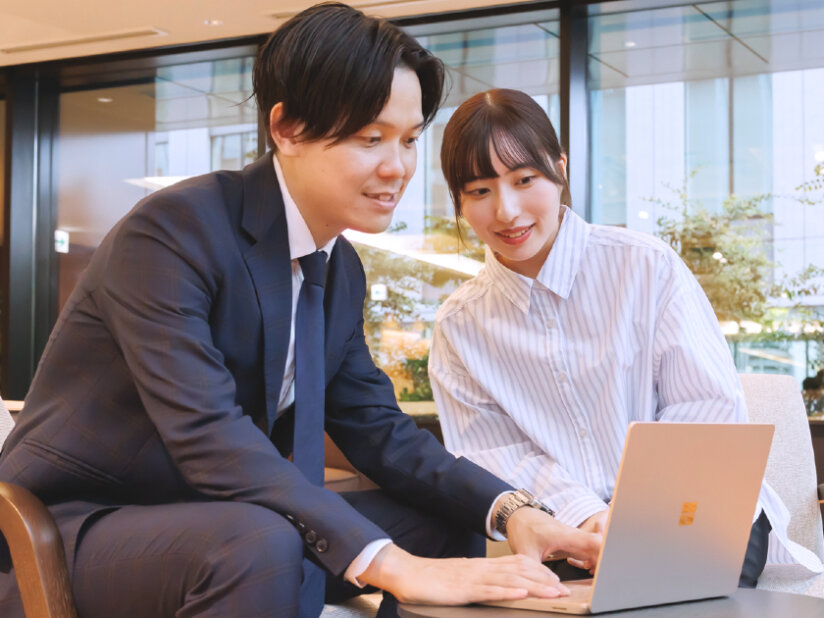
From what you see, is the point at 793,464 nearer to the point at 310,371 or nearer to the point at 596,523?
the point at 596,523

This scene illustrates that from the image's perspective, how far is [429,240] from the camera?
6.02 metres

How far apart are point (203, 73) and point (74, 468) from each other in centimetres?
572

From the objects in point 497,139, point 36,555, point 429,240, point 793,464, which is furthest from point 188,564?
point 429,240

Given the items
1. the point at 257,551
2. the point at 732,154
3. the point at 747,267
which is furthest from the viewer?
the point at 732,154

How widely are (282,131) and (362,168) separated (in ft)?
0.52

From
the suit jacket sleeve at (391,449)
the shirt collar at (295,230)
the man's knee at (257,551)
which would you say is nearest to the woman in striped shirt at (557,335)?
the suit jacket sleeve at (391,449)

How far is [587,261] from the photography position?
208cm

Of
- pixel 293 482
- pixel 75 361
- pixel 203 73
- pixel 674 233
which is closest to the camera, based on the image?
pixel 293 482

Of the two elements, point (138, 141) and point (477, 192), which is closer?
point (477, 192)

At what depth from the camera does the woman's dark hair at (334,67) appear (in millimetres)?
1501

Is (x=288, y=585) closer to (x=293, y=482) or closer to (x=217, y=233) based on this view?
(x=293, y=482)

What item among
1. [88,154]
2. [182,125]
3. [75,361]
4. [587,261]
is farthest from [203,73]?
[75,361]

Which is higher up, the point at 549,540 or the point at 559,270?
the point at 559,270

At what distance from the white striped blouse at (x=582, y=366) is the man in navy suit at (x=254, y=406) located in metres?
0.36
